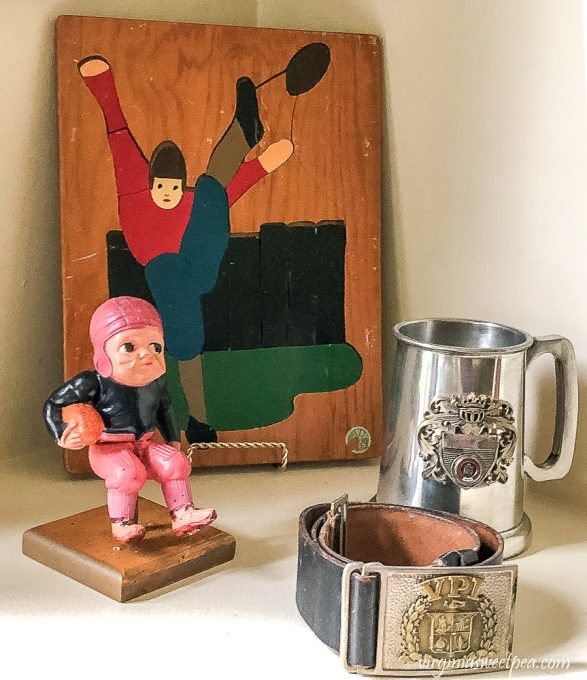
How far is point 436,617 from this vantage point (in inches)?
22.1

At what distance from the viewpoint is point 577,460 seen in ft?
2.74

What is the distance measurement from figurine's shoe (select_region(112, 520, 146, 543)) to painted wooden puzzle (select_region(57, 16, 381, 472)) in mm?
183

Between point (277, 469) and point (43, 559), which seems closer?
point (43, 559)

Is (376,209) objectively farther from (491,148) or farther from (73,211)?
(73,211)

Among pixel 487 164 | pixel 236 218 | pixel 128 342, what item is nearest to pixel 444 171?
→ pixel 487 164

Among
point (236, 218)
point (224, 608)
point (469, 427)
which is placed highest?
point (236, 218)

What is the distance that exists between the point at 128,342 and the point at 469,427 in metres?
0.27

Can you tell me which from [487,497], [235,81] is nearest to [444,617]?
[487,497]

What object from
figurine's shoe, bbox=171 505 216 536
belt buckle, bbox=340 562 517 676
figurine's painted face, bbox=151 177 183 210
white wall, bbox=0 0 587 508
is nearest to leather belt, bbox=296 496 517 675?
belt buckle, bbox=340 562 517 676

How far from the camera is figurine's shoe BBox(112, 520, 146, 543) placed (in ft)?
2.27

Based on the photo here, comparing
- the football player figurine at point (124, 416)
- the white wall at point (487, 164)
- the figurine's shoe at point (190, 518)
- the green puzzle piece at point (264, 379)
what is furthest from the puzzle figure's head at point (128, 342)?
the white wall at point (487, 164)

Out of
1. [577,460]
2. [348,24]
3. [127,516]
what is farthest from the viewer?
[348,24]

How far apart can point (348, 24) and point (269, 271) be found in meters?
0.27

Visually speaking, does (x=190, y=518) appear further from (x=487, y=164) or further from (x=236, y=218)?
(x=487, y=164)
